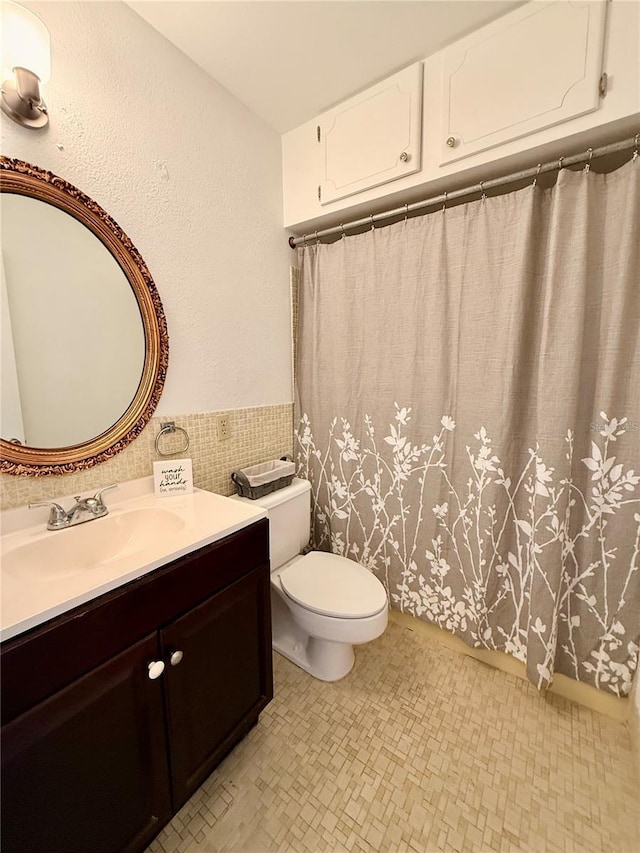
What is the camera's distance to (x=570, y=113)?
1.02 m

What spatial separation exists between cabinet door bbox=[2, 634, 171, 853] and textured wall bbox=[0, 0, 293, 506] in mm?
561

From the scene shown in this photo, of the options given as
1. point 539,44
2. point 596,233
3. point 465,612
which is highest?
point 539,44

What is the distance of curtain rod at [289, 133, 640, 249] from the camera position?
1072 millimetres

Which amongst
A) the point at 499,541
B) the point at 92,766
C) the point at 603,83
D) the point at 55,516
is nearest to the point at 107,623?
the point at 92,766

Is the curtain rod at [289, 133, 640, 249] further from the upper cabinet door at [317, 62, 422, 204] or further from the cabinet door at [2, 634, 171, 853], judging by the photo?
the cabinet door at [2, 634, 171, 853]

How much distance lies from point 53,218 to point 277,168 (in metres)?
1.11

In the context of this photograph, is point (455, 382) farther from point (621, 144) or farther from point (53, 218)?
point (53, 218)

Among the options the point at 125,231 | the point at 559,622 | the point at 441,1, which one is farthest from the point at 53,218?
the point at 559,622

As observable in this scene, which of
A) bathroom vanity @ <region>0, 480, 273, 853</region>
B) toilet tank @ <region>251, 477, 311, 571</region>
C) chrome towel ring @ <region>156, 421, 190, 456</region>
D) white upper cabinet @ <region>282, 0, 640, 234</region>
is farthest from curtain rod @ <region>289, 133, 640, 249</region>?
bathroom vanity @ <region>0, 480, 273, 853</region>

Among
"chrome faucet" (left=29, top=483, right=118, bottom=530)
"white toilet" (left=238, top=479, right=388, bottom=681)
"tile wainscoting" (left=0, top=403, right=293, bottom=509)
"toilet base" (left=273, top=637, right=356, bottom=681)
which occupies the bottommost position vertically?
"toilet base" (left=273, top=637, right=356, bottom=681)

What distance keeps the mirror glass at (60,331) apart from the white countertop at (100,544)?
0.25 meters

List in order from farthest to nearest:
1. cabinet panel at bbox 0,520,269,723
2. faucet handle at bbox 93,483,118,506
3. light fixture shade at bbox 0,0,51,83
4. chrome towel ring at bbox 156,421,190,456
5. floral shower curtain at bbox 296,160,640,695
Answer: chrome towel ring at bbox 156,421,190,456 → floral shower curtain at bbox 296,160,640,695 → faucet handle at bbox 93,483,118,506 → light fixture shade at bbox 0,0,51,83 → cabinet panel at bbox 0,520,269,723

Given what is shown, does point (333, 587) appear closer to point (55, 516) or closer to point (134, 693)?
point (134, 693)

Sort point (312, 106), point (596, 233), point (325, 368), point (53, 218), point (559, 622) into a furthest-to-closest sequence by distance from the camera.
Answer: point (325, 368), point (312, 106), point (559, 622), point (596, 233), point (53, 218)
